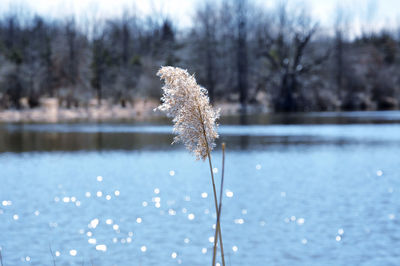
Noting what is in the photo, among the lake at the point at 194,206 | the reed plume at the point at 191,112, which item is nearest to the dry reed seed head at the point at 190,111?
the reed plume at the point at 191,112

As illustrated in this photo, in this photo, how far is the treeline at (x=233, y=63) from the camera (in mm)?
70438

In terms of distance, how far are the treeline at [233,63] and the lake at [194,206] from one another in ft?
→ 137

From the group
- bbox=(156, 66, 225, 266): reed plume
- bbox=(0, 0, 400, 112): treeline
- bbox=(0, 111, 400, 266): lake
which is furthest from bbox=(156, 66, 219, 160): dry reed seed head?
bbox=(0, 0, 400, 112): treeline

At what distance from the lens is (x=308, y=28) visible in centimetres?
7306

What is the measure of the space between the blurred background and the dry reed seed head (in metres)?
4.07

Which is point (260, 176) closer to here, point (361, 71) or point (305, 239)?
point (305, 239)

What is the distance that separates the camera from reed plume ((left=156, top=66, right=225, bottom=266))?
3750mm

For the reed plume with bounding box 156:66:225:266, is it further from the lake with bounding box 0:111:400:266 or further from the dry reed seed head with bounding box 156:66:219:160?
the lake with bounding box 0:111:400:266

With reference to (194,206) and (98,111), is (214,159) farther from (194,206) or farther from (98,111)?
(98,111)

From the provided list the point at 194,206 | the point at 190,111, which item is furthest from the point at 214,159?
the point at 190,111

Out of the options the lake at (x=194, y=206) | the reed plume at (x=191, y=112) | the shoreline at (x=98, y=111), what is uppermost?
the reed plume at (x=191, y=112)

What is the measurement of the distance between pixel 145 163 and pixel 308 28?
53604mm

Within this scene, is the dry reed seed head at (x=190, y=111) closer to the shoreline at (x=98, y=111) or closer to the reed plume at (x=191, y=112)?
the reed plume at (x=191, y=112)

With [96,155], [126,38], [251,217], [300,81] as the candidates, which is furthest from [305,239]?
[126,38]
